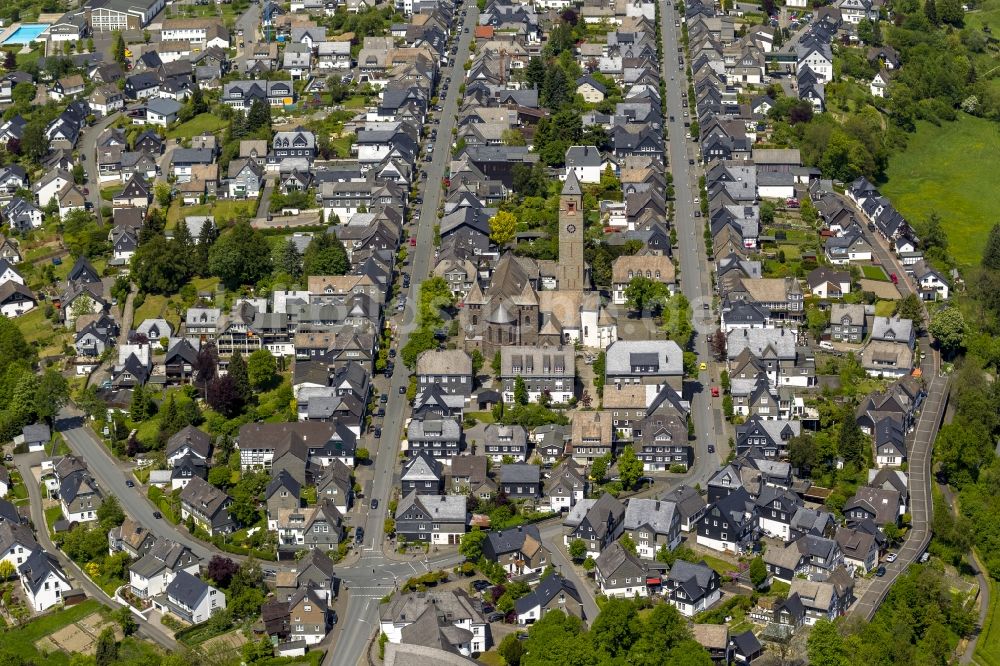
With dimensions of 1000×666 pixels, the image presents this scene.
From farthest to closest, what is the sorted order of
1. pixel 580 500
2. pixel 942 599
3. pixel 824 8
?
1. pixel 824 8
2. pixel 580 500
3. pixel 942 599

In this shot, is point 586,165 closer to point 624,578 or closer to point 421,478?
point 421,478

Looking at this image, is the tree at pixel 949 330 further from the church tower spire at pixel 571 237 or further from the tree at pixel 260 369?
the tree at pixel 260 369

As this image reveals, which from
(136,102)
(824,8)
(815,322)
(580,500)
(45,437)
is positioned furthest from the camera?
(824,8)

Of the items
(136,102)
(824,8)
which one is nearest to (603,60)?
(824,8)

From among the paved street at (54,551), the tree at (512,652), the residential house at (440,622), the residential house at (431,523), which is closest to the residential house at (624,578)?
the tree at (512,652)

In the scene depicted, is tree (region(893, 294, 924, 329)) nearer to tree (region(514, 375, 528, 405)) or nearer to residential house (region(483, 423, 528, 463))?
tree (region(514, 375, 528, 405))

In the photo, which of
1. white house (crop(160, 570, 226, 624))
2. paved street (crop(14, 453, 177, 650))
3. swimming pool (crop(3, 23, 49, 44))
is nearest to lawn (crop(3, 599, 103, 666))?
paved street (crop(14, 453, 177, 650))

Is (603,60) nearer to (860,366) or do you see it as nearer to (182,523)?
(860,366)
